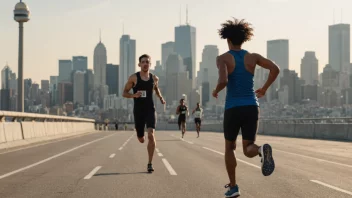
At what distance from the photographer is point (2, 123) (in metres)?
18.3

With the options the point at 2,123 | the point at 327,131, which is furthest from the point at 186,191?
the point at 327,131

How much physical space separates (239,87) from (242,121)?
0.44 meters

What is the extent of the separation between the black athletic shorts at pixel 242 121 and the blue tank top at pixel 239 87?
0.08 m

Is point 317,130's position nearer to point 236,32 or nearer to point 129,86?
point 129,86

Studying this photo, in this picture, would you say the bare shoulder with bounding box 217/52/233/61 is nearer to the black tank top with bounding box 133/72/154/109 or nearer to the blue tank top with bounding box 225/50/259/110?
the blue tank top with bounding box 225/50/259/110

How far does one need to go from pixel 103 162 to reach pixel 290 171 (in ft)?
15.5

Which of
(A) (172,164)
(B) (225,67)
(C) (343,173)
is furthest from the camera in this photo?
(A) (172,164)

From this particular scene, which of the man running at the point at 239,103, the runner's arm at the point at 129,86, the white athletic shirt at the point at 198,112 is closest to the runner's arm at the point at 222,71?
the man running at the point at 239,103

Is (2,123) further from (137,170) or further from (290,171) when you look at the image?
(290,171)

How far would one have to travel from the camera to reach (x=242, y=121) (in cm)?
691

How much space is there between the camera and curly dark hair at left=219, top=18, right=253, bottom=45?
718cm

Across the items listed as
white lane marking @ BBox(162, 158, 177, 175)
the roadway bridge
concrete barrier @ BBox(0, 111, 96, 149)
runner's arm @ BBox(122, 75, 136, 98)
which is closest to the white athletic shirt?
concrete barrier @ BBox(0, 111, 96, 149)

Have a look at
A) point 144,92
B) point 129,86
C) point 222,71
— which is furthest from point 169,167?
point 222,71

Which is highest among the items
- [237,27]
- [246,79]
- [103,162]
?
[237,27]
